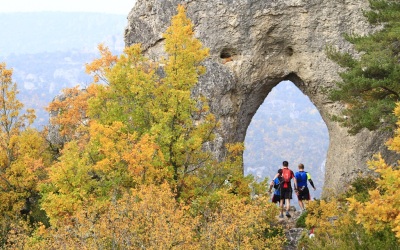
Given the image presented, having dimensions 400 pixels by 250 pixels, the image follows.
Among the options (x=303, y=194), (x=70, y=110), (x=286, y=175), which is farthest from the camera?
(x=70, y=110)

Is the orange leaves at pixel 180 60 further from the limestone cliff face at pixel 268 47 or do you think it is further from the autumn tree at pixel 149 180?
the limestone cliff face at pixel 268 47

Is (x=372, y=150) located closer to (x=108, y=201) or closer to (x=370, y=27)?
(x=370, y=27)

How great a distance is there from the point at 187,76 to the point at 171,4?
1249 cm

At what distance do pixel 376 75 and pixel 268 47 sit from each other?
34.8 ft

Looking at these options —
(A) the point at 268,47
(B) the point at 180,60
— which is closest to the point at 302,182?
(B) the point at 180,60

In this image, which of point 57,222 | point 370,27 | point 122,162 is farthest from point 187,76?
point 370,27

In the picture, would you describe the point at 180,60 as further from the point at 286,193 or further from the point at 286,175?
the point at 286,193

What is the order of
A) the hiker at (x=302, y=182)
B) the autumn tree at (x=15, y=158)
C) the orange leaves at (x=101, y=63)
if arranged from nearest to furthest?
the hiker at (x=302, y=182) < the autumn tree at (x=15, y=158) < the orange leaves at (x=101, y=63)

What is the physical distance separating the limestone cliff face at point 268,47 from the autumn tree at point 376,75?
7.24 m

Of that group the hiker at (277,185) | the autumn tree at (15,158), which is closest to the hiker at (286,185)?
the hiker at (277,185)

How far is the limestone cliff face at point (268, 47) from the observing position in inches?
1030

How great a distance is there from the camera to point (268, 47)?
2753 cm

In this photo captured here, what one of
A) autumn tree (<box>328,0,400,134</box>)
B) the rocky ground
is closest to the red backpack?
the rocky ground

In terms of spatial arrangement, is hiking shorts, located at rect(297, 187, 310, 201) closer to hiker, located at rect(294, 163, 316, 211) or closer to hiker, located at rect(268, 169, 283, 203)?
hiker, located at rect(294, 163, 316, 211)
